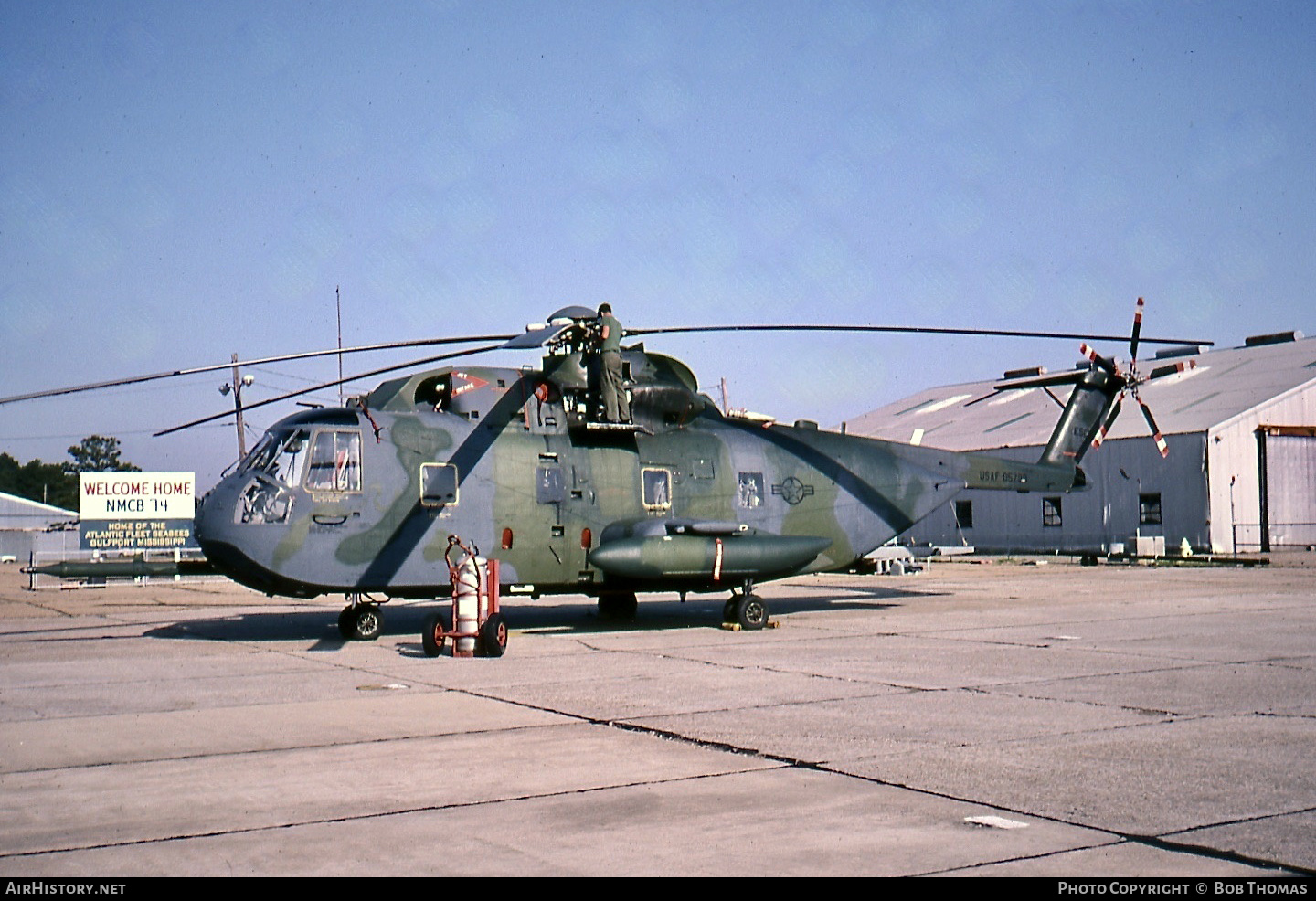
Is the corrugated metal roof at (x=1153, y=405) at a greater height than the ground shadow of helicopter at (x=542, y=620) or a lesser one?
greater

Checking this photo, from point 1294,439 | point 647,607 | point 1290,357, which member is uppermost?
point 1290,357

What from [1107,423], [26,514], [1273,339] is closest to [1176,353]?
[1273,339]

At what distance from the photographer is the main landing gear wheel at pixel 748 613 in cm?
1844

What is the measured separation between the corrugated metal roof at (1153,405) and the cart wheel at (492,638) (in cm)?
2855

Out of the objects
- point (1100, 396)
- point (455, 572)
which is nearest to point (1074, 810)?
point (455, 572)

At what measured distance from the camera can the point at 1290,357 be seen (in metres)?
52.5

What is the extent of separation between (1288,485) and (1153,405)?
6578 millimetres

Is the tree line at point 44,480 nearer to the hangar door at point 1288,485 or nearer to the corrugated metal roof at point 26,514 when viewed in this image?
the corrugated metal roof at point 26,514

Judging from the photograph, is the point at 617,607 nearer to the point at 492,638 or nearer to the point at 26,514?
the point at 492,638

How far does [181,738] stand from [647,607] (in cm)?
1493

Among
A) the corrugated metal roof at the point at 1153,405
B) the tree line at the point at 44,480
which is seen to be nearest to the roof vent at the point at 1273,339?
the corrugated metal roof at the point at 1153,405

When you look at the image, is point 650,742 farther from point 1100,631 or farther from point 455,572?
point 1100,631

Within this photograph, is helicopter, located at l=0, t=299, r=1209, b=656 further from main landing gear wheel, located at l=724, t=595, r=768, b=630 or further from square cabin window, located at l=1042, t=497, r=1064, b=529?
square cabin window, located at l=1042, t=497, r=1064, b=529
